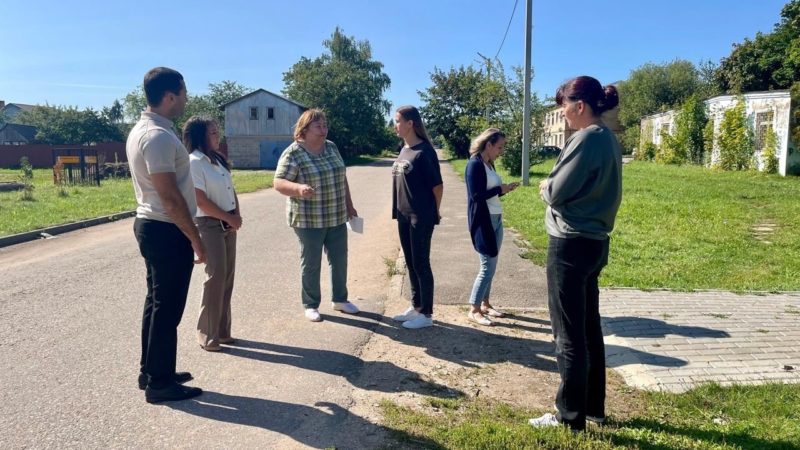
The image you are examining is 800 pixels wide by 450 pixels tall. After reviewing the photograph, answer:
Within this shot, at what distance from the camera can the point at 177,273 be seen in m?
3.73

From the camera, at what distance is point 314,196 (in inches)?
208

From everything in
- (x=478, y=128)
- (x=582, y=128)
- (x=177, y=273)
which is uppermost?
(x=478, y=128)

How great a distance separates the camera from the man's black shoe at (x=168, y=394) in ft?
12.2

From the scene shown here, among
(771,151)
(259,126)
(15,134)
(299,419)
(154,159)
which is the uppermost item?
(15,134)

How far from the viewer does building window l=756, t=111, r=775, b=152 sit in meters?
23.0

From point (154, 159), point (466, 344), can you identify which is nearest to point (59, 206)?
point (154, 159)

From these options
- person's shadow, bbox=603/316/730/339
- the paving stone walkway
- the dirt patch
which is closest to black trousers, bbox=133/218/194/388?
the dirt patch

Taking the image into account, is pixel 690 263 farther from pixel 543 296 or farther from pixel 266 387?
pixel 266 387

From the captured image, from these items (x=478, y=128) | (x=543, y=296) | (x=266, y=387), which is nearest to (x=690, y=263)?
(x=543, y=296)

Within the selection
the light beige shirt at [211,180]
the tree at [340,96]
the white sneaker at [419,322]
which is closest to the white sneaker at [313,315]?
the white sneaker at [419,322]

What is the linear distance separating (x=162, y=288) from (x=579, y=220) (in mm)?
2675

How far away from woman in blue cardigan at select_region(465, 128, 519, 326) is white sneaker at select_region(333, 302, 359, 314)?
4.10ft

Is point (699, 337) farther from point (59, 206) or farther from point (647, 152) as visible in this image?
point (647, 152)

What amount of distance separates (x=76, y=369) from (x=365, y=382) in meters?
2.20
